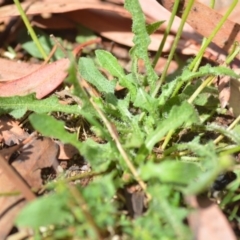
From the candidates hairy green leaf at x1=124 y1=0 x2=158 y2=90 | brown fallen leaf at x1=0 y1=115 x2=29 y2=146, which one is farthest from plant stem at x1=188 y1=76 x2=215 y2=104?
brown fallen leaf at x1=0 y1=115 x2=29 y2=146

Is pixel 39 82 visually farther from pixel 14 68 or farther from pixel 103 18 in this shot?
pixel 103 18

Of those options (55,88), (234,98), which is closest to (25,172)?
(55,88)

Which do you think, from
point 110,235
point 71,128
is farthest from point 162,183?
point 71,128

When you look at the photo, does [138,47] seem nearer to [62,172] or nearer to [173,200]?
[62,172]

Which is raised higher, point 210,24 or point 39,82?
point 210,24

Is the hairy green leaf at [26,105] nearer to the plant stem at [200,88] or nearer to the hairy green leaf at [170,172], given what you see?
the plant stem at [200,88]

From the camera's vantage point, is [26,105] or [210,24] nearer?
[26,105]

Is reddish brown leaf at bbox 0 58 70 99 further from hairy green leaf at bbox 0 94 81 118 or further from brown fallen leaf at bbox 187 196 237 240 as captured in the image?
brown fallen leaf at bbox 187 196 237 240
